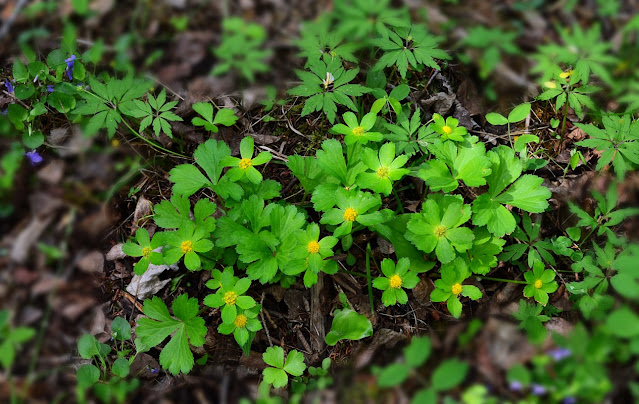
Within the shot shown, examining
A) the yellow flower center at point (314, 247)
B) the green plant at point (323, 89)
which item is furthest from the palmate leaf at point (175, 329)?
the green plant at point (323, 89)

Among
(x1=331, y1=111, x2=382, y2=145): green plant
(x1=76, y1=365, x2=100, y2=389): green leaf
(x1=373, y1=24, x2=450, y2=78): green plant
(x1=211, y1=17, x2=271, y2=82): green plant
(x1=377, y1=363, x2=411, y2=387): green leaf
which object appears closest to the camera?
(x1=377, y1=363, x2=411, y2=387): green leaf

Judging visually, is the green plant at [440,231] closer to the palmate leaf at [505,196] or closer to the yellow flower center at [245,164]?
the palmate leaf at [505,196]

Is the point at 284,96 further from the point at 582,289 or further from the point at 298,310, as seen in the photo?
the point at 582,289

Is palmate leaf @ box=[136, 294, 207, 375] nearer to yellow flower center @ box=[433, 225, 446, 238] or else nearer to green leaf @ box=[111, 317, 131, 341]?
green leaf @ box=[111, 317, 131, 341]

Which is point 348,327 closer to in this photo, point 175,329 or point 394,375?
point 175,329

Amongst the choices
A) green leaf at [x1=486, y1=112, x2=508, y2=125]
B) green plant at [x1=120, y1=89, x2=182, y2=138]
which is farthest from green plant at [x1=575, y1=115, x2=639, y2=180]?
green plant at [x1=120, y1=89, x2=182, y2=138]
